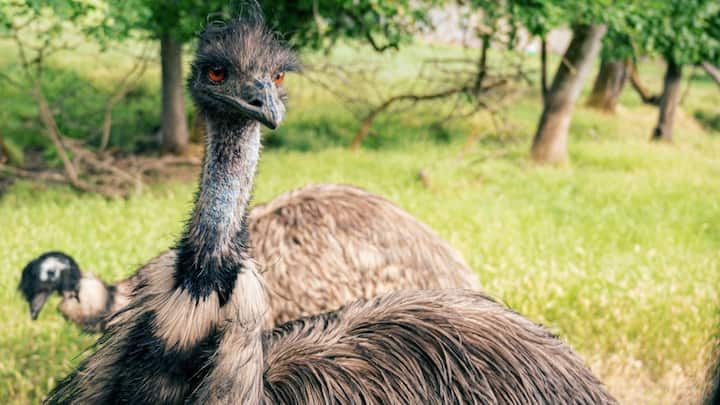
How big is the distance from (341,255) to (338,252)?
3 cm

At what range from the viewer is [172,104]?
10.1 m

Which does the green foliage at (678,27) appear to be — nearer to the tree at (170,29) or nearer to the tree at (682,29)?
the tree at (682,29)

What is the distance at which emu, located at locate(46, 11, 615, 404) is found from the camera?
2449 millimetres

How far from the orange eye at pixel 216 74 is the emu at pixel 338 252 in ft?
5.85

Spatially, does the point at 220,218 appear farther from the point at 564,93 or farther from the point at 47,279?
the point at 564,93

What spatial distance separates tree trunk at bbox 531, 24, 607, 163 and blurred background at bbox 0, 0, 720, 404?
3 centimetres

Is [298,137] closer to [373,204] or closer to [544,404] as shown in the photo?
[373,204]

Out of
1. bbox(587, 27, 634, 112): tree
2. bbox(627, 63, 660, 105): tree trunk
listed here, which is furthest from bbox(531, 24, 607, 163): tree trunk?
bbox(627, 63, 660, 105): tree trunk

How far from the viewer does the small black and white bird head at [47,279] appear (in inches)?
190

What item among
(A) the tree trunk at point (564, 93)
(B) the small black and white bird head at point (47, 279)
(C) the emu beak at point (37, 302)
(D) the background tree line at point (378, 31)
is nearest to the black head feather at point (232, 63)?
(B) the small black and white bird head at point (47, 279)

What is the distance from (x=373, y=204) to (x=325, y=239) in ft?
1.34

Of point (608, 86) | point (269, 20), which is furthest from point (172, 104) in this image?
point (608, 86)

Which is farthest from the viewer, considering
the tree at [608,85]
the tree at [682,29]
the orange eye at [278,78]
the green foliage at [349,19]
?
the tree at [608,85]

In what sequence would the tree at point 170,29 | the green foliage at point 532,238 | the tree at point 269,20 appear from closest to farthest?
the green foliage at point 532,238 → the tree at point 170,29 → the tree at point 269,20
